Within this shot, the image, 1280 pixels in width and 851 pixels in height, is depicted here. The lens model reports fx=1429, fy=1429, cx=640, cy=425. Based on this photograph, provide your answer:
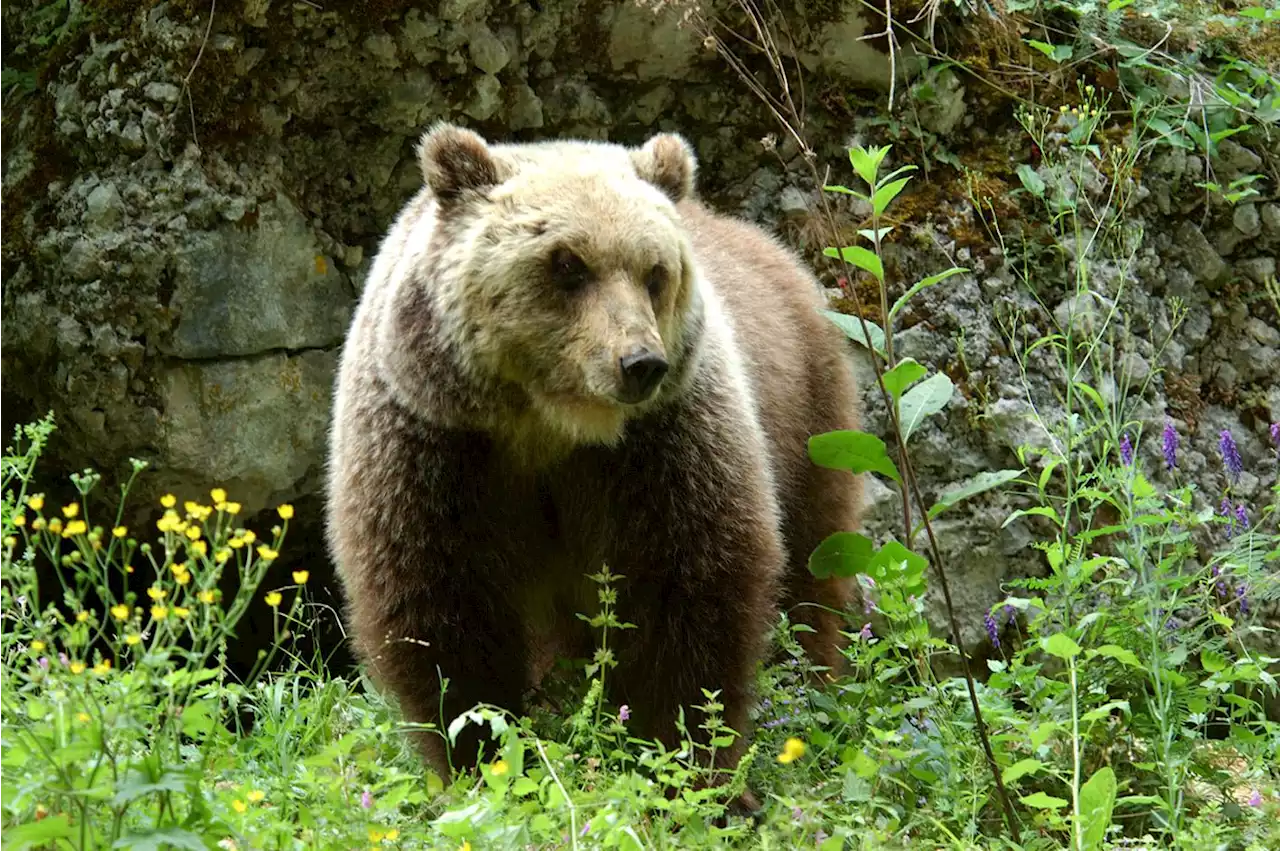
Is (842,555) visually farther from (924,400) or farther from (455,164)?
(455,164)

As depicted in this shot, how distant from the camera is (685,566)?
436cm

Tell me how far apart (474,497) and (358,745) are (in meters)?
1.00

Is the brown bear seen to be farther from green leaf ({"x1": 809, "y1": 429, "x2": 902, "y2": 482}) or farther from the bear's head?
green leaf ({"x1": 809, "y1": 429, "x2": 902, "y2": 482})

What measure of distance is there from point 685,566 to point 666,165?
128 cm

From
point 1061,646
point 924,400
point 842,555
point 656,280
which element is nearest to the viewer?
point 1061,646

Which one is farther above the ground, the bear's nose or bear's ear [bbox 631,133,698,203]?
bear's ear [bbox 631,133,698,203]

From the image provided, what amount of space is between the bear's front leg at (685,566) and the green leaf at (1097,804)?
1210 mm

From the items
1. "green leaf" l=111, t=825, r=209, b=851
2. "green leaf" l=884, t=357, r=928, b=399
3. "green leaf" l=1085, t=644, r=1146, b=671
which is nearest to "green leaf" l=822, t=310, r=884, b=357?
"green leaf" l=884, t=357, r=928, b=399

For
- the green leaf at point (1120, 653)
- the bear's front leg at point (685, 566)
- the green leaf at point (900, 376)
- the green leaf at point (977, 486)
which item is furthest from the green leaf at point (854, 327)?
the green leaf at point (1120, 653)

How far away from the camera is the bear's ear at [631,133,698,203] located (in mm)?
4562

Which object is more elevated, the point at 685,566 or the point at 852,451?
the point at 852,451

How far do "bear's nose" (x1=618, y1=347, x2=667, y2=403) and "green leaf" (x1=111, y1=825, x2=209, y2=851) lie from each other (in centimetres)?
176

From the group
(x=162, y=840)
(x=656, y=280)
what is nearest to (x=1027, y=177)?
(x=656, y=280)

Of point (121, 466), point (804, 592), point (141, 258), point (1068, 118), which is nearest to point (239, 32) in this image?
point (141, 258)
